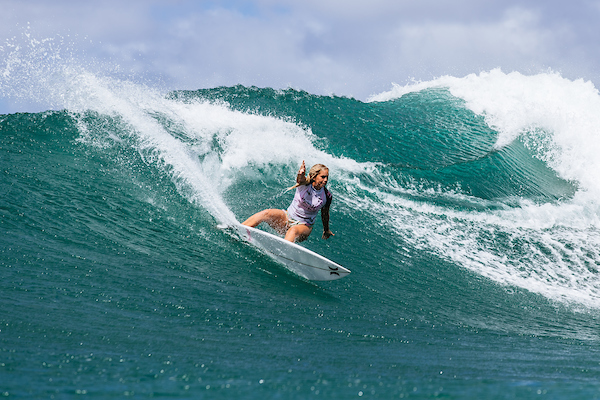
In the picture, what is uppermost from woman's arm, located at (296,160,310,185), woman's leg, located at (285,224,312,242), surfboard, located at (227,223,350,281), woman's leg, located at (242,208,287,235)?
woman's arm, located at (296,160,310,185)

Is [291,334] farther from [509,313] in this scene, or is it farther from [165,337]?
[509,313]

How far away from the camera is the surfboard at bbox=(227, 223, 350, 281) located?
5.62 meters

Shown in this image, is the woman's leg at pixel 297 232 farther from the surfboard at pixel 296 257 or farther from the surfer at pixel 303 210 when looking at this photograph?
the surfboard at pixel 296 257

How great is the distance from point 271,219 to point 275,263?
80 cm

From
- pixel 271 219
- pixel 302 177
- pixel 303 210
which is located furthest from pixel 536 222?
pixel 302 177

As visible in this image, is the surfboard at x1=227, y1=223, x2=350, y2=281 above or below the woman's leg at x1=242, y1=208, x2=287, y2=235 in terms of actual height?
below

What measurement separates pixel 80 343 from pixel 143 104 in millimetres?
9513

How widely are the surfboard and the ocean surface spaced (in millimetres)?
167

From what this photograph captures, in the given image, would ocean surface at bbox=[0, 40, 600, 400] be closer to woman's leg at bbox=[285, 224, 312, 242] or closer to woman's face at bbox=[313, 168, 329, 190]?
woman's leg at bbox=[285, 224, 312, 242]

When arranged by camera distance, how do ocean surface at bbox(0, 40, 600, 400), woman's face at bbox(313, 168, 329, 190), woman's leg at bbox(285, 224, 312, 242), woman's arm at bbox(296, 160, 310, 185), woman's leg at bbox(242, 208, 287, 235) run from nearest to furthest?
ocean surface at bbox(0, 40, 600, 400) → woman's arm at bbox(296, 160, 310, 185) → woman's face at bbox(313, 168, 329, 190) → woman's leg at bbox(285, 224, 312, 242) → woman's leg at bbox(242, 208, 287, 235)

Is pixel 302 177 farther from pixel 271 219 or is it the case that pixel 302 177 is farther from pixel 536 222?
pixel 536 222

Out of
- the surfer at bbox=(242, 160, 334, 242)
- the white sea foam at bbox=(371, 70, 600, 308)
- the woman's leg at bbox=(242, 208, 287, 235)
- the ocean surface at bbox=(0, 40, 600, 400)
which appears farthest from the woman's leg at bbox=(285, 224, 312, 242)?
the white sea foam at bbox=(371, 70, 600, 308)

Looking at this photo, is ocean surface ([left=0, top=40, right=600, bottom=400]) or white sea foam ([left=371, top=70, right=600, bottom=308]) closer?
ocean surface ([left=0, top=40, right=600, bottom=400])

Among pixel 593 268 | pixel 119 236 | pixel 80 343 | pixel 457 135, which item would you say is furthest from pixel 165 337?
pixel 457 135
